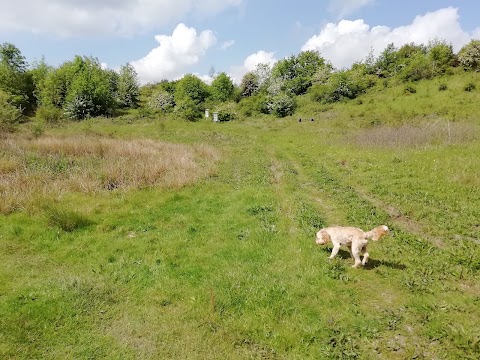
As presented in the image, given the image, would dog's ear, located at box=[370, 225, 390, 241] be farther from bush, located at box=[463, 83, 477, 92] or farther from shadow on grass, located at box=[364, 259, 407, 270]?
bush, located at box=[463, 83, 477, 92]

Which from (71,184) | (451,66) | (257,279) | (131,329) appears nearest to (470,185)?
(257,279)

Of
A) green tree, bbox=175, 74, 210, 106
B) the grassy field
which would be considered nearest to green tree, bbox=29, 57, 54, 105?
green tree, bbox=175, 74, 210, 106

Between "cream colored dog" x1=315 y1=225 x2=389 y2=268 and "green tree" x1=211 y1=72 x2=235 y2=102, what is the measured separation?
62638 millimetres

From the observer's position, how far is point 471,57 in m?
42.4

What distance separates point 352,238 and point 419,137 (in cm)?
1764

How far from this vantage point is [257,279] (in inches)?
253

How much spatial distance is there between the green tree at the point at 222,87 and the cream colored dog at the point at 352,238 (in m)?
62.6

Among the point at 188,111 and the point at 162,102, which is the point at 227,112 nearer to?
the point at 188,111

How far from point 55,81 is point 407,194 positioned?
197ft

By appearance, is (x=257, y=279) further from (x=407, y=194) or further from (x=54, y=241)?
(x=407, y=194)

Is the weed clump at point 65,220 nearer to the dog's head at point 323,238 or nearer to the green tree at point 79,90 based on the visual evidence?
the dog's head at point 323,238

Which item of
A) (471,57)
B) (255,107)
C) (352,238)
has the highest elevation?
(471,57)

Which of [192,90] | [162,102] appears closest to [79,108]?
[162,102]

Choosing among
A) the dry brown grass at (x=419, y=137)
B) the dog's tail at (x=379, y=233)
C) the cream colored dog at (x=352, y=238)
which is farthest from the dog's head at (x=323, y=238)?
the dry brown grass at (x=419, y=137)
